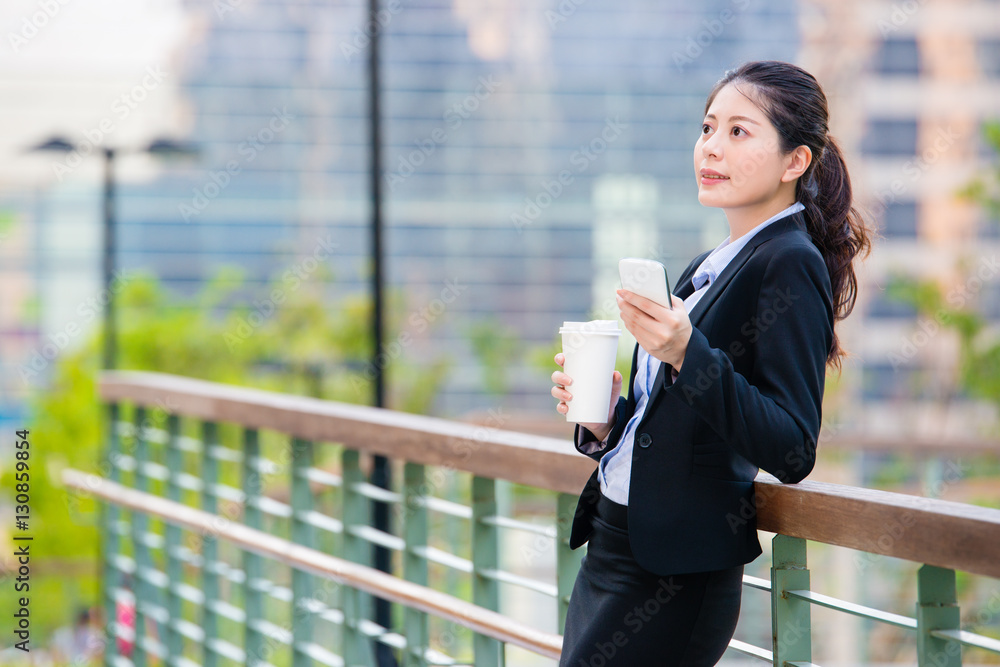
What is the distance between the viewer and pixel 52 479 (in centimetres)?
1239

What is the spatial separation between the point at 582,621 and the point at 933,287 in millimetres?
14057

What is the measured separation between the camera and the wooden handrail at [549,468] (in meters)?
1.10

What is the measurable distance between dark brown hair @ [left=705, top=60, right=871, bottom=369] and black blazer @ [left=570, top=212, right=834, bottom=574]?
2.8 inches

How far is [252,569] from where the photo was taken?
265cm

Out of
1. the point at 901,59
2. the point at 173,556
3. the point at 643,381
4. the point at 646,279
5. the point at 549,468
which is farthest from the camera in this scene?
the point at 901,59

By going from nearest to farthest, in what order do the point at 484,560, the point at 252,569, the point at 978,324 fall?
the point at 484,560 < the point at 252,569 < the point at 978,324

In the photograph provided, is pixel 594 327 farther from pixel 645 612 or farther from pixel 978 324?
pixel 978 324

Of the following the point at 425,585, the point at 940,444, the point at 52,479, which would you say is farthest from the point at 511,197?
the point at 425,585

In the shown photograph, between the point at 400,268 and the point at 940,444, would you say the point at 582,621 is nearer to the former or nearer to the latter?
the point at 940,444

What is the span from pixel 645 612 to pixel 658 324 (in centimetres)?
39

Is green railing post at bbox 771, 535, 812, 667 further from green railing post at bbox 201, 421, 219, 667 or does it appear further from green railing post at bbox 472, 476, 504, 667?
green railing post at bbox 201, 421, 219, 667

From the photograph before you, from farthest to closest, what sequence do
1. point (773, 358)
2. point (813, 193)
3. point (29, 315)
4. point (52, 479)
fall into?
point (29, 315) < point (52, 479) < point (813, 193) < point (773, 358)

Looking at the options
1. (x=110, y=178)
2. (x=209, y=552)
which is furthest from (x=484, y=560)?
(x=110, y=178)

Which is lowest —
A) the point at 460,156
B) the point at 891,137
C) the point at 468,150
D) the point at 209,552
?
the point at 209,552
